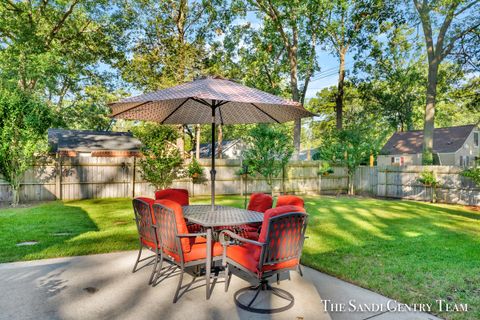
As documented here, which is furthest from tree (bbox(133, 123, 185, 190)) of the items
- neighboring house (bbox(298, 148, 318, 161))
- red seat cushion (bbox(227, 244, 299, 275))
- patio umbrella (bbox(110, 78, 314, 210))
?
neighboring house (bbox(298, 148, 318, 161))

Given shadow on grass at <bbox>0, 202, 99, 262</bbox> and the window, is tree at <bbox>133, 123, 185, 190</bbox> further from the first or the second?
the window

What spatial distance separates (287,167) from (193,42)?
9239mm

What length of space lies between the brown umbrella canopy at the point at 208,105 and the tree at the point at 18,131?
17.4ft

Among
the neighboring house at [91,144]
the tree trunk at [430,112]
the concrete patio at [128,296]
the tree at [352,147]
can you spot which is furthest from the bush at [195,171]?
the tree trunk at [430,112]

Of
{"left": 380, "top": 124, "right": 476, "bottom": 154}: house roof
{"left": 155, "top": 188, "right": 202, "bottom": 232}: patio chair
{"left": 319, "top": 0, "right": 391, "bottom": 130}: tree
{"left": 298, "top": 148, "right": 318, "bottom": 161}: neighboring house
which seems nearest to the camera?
{"left": 155, "top": 188, "right": 202, "bottom": 232}: patio chair

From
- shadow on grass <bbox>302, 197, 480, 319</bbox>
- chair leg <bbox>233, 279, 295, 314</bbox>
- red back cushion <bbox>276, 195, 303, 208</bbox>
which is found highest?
red back cushion <bbox>276, 195, 303, 208</bbox>

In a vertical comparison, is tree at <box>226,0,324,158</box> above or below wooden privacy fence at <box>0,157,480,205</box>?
above

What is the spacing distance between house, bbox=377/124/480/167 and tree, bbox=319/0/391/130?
1087cm

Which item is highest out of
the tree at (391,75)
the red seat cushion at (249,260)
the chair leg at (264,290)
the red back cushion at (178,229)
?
the tree at (391,75)

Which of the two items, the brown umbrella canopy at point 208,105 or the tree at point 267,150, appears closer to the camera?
the brown umbrella canopy at point 208,105

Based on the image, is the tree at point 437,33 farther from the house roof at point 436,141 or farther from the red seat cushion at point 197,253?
the red seat cushion at point 197,253

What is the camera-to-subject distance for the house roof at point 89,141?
737 inches

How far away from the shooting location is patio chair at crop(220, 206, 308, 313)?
2.75 m

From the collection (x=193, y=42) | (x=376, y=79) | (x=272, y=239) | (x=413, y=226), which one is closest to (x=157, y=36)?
(x=193, y=42)
